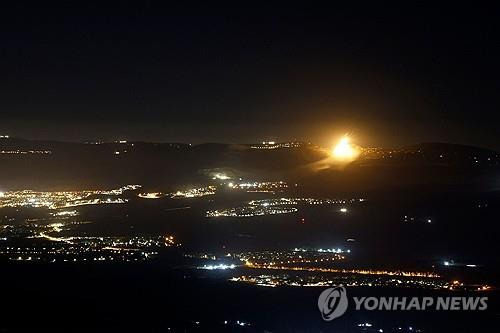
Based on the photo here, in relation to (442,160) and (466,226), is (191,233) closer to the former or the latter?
(466,226)

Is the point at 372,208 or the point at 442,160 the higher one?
the point at 442,160

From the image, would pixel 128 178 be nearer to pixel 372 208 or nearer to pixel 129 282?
pixel 372 208

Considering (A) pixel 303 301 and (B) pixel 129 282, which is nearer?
(A) pixel 303 301

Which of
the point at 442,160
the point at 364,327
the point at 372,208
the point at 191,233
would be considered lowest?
the point at 364,327

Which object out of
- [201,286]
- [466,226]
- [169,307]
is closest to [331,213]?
[466,226]

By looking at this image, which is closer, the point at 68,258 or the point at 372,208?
the point at 68,258

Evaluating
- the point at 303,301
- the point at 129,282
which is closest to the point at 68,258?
the point at 129,282

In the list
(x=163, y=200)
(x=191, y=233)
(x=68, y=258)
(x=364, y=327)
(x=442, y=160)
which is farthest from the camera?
(x=442, y=160)

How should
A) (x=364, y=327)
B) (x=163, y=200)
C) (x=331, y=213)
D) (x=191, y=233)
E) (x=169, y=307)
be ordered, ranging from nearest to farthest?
1. (x=364, y=327)
2. (x=169, y=307)
3. (x=191, y=233)
4. (x=331, y=213)
5. (x=163, y=200)

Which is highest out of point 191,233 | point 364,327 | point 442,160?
point 442,160
